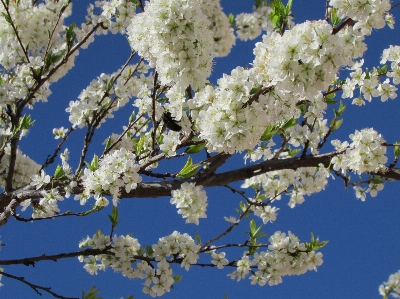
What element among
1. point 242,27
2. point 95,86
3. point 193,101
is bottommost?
point 193,101

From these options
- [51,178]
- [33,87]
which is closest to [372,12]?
[51,178]

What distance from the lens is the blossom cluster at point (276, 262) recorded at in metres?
4.47

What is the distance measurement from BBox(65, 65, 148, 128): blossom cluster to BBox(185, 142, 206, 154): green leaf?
144 cm

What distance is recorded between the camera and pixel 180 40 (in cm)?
238

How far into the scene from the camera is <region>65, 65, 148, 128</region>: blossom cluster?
4.16m

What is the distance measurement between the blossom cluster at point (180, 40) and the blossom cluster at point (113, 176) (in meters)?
0.62

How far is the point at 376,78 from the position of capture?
354 cm

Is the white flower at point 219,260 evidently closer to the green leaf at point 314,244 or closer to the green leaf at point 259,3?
the green leaf at point 314,244

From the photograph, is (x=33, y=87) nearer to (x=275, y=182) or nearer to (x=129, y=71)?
(x=129, y=71)

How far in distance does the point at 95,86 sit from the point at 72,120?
476mm

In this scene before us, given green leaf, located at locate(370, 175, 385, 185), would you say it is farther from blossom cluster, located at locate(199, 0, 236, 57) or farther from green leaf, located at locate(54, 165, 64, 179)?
blossom cluster, located at locate(199, 0, 236, 57)

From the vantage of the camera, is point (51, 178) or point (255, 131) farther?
point (51, 178)

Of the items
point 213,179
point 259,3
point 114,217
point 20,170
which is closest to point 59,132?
point 20,170

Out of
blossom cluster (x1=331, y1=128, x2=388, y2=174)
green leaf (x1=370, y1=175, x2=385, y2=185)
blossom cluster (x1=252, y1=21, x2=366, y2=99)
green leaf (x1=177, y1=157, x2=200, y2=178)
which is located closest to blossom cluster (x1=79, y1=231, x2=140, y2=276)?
green leaf (x1=177, y1=157, x2=200, y2=178)
